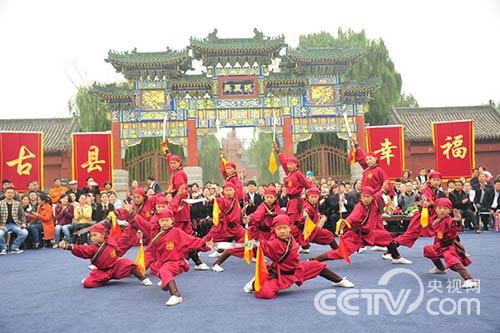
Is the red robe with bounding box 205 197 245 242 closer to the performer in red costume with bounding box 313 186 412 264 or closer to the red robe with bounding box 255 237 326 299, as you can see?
the performer in red costume with bounding box 313 186 412 264

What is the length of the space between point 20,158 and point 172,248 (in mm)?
9747

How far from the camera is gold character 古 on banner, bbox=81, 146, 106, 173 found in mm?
15797

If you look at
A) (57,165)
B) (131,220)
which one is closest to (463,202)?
(131,220)

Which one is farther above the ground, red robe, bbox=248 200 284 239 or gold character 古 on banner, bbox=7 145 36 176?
gold character 古 on banner, bbox=7 145 36 176

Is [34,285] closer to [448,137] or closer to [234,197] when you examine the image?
[234,197]

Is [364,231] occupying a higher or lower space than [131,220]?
lower

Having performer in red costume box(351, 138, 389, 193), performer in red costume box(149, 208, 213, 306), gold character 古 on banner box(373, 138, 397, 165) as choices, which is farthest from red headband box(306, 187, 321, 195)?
gold character 古 on banner box(373, 138, 397, 165)

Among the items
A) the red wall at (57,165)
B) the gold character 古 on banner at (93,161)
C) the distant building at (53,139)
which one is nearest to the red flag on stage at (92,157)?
the gold character 古 on banner at (93,161)

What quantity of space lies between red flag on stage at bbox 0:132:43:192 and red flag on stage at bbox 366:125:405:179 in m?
10.5

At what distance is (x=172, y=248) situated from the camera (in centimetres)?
527

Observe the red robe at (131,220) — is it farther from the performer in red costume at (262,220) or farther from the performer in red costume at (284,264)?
the performer in red costume at (284,264)

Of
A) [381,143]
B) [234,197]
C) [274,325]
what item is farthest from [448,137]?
[274,325]

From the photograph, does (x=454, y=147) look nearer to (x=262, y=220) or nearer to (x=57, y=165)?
(x=262, y=220)

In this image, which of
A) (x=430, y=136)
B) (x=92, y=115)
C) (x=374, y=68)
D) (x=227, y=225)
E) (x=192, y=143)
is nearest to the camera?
(x=227, y=225)
